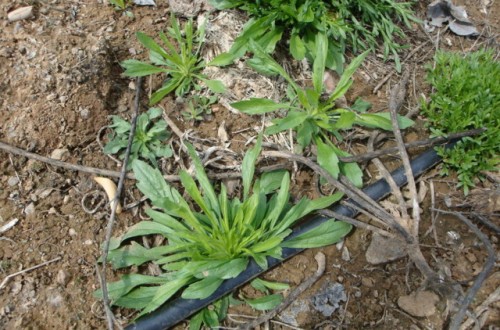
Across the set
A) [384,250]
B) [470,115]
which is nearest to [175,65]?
[384,250]

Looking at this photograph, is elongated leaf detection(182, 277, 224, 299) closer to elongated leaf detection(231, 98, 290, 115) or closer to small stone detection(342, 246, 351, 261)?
small stone detection(342, 246, 351, 261)

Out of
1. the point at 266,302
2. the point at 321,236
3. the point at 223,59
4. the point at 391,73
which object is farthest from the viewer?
the point at 391,73

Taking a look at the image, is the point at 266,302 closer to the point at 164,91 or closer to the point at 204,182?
the point at 204,182

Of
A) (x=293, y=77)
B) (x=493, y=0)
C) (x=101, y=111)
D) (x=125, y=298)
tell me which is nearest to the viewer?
(x=125, y=298)

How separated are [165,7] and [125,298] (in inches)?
69.1

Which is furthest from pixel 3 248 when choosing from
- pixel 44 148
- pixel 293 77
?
pixel 293 77

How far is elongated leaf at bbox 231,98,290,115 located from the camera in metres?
2.39

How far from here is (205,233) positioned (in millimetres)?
2053

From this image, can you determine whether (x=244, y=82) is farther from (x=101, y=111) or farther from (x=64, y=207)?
(x=64, y=207)

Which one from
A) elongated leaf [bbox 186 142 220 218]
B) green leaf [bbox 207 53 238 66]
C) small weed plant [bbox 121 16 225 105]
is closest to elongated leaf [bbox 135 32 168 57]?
small weed plant [bbox 121 16 225 105]

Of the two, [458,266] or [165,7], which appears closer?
[458,266]

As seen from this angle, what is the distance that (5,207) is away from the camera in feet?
7.37

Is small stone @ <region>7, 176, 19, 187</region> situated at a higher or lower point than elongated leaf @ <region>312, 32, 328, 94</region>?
lower

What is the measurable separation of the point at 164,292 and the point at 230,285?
304 mm
